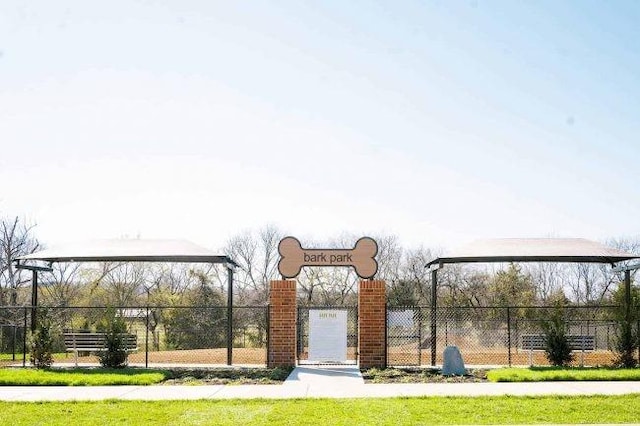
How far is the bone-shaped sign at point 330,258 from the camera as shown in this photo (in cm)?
1692

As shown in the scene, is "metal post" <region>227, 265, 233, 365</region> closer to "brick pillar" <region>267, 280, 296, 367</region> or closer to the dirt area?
"brick pillar" <region>267, 280, 296, 367</region>

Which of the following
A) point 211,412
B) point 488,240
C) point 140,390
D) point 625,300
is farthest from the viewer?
point 488,240

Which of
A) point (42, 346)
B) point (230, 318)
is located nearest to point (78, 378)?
point (42, 346)

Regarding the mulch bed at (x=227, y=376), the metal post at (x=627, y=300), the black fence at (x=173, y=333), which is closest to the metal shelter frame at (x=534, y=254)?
the metal post at (x=627, y=300)

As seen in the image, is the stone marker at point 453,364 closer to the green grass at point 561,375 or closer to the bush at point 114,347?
the green grass at point 561,375

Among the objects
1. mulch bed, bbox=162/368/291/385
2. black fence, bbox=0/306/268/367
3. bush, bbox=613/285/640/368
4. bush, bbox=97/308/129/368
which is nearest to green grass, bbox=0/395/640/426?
mulch bed, bbox=162/368/291/385

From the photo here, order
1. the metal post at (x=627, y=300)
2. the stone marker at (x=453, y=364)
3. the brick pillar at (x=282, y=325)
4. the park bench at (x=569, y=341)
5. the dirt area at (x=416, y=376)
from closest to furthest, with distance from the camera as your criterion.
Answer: the dirt area at (x=416, y=376) → the stone marker at (x=453, y=364) → the brick pillar at (x=282, y=325) → the park bench at (x=569, y=341) → the metal post at (x=627, y=300)

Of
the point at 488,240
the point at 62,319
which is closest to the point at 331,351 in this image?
the point at 488,240

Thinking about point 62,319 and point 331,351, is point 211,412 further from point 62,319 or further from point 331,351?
point 62,319

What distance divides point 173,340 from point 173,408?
743 inches

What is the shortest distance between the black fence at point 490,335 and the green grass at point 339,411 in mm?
5893

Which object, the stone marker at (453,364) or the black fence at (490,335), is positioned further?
the black fence at (490,335)

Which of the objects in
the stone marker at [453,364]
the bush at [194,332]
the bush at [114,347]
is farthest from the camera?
the bush at [194,332]

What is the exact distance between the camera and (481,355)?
69.7ft
